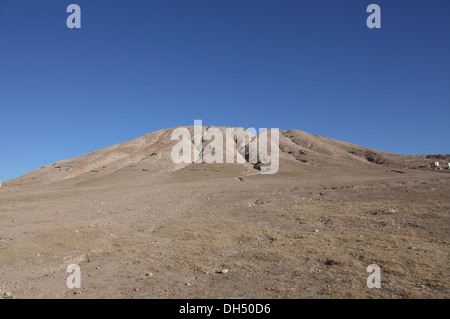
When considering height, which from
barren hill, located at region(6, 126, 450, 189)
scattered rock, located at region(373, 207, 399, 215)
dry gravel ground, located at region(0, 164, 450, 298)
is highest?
A: barren hill, located at region(6, 126, 450, 189)

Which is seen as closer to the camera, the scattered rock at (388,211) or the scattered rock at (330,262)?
the scattered rock at (330,262)

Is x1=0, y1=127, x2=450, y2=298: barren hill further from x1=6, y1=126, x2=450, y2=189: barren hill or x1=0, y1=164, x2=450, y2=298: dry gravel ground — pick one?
x1=6, y1=126, x2=450, y2=189: barren hill

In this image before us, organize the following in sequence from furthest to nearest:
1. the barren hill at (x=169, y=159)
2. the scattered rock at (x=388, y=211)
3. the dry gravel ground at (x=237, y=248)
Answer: the barren hill at (x=169, y=159) → the scattered rock at (x=388, y=211) → the dry gravel ground at (x=237, y=248)

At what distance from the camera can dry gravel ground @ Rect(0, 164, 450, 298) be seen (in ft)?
27.5

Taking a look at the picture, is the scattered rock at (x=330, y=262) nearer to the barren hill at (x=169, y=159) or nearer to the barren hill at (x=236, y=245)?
the barren hill at (x=236, y=245)

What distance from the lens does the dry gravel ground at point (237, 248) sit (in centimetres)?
837

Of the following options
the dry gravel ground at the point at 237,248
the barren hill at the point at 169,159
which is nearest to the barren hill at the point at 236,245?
the dry gravel ground at the point at 237,248

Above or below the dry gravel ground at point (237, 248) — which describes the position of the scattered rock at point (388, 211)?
above

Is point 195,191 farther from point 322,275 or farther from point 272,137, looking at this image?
point 272,137

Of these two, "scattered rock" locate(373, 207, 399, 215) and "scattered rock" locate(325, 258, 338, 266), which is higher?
"scattered rock" locate(373, 207, 399, 215)

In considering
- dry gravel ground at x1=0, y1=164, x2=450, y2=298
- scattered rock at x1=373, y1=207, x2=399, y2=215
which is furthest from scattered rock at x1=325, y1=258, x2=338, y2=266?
scattered rock at x1=373, y1=207, x2=399, y2=215

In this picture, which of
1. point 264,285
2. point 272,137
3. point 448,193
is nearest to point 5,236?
point 264,285

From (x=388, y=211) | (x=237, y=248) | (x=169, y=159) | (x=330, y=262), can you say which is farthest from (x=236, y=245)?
(x=169, y=159)

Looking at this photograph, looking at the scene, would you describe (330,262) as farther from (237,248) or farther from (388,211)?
(388,211)
